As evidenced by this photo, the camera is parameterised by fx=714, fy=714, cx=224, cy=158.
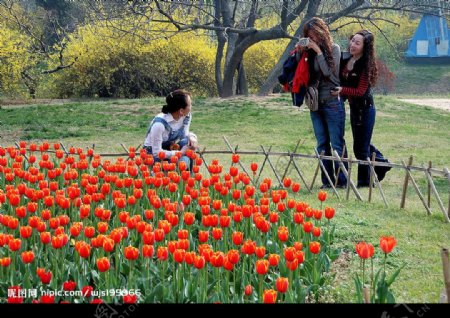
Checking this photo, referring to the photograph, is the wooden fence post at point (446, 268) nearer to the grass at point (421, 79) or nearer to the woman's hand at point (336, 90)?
the woman's hand at point (336, 90)

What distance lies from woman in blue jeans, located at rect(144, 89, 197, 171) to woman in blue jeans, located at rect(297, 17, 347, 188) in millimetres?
1623

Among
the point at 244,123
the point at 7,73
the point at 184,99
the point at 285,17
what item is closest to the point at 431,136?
the point at 244,123

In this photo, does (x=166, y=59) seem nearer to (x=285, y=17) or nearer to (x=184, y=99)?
(x=285, y=17)

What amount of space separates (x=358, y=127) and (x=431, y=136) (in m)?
7.65

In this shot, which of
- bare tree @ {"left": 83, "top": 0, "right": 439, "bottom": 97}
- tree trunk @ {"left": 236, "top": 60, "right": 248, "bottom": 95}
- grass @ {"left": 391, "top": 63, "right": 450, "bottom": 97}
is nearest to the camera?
bare tree @ {"left": 83, "top": 0, "right": 439, "bottom": 97}

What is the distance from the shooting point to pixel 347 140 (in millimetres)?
15484

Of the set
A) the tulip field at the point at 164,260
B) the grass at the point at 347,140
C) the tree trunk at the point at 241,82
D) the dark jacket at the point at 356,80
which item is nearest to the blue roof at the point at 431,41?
the tree trunk at the point at 241,82

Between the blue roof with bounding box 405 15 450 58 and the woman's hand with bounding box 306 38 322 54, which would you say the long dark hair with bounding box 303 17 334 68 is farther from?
the blue roof with bounding box 405 15 450 58

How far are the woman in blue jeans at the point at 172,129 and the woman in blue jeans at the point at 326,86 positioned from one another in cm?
162

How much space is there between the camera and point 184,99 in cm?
839

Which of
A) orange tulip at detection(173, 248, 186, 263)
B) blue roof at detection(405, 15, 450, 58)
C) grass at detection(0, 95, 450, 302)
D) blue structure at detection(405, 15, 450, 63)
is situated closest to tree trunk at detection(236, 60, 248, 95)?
grass at detection(0, 95, 450, 302)

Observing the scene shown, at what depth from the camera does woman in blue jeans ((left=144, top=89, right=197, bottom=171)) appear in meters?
8.35

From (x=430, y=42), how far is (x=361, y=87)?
44946 millimetres
